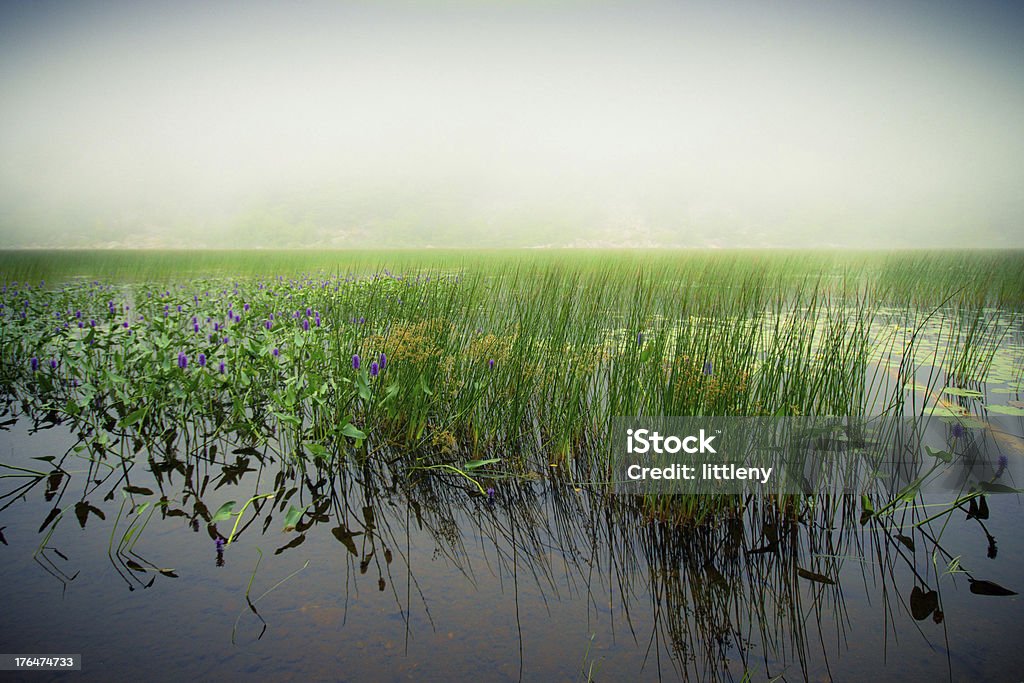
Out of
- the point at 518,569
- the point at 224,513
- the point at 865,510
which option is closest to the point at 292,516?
the point at 224,513

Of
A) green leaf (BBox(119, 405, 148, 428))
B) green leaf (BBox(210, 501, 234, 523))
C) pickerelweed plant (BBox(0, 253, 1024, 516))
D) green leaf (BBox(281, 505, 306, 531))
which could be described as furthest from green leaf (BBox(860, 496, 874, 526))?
green leaf (BBox(119, 405, 148, 428))

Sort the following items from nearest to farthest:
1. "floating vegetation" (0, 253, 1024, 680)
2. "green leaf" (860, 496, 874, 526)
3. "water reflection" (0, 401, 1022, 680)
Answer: "water reflection" (0, 401, 1022, 680)
"floating vegetation" (0, 253, 1024, 680)
"green leaf" (860, 496, 874, 526)

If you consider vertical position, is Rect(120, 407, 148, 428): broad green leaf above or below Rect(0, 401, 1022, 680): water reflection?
above

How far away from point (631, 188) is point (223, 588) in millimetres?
96973

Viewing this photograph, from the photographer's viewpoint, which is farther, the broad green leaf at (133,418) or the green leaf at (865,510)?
the broad green leaf at (133,418)

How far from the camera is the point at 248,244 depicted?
3009 inches

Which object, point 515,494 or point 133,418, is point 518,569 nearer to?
point 515,494

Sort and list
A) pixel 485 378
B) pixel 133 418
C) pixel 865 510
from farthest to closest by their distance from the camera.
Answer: pixel 485 378, pixel 133 418, pixel 865 510

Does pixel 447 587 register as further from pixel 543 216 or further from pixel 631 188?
pixel 631 188

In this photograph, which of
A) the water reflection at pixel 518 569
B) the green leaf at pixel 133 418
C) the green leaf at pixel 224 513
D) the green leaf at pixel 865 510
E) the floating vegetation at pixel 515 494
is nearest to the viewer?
the water reflection at pixel 518 569

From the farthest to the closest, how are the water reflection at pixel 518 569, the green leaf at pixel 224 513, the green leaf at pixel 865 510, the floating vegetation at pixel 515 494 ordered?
the green leaf at pixel 865 510
the green leaf at pixel 224 513
the floating vegetation at pixel 515 494
the water reflection at pixel 518 569

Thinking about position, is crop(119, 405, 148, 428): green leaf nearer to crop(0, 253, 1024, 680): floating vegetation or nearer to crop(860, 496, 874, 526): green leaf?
crop(0, 253, 1024, 680): floating vegetation

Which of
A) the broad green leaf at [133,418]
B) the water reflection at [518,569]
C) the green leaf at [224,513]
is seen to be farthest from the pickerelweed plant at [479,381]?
the green leaf at [224,513]

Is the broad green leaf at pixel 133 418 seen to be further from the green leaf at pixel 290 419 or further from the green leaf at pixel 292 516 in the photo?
the green leaf at pixel 292 516
